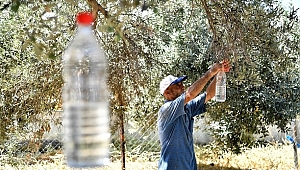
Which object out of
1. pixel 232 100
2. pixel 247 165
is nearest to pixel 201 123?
pixel 247 165

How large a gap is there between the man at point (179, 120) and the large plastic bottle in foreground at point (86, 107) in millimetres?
1534

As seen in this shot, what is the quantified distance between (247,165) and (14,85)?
12.0ft

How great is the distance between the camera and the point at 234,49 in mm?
3576

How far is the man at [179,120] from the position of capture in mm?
Result: 3648

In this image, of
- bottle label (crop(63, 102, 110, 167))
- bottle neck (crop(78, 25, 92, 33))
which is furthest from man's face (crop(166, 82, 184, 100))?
bottle neck (crop(78, 25, 92, 33))

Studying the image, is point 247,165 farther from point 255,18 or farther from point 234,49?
point 234,49

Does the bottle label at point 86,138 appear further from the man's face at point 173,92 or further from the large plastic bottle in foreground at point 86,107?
the man's face at point 173,92

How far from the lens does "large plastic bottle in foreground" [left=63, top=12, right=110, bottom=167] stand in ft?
6.34

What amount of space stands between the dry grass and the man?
133 inches

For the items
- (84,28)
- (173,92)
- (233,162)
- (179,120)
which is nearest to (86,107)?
(84,28)

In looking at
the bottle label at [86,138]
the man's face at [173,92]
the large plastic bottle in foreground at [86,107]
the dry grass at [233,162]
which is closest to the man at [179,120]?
the man's face at [173,92]

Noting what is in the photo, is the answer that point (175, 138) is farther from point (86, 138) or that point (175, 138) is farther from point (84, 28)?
point (84, 28)

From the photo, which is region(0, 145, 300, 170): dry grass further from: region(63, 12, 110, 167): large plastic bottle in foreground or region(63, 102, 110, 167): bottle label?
region(63, 102, 110, 167): bottle label

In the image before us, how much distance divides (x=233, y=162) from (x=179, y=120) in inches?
159
